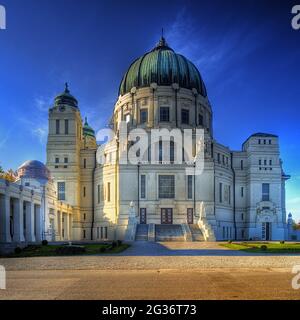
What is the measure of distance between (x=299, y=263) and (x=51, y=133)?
62512mm

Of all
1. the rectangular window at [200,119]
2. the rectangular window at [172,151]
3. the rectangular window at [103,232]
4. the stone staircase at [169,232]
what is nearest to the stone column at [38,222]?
the stone staircase at [169,232]

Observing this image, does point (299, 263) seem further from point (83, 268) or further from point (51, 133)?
point (51, 133)

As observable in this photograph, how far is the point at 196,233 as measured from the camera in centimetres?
5722

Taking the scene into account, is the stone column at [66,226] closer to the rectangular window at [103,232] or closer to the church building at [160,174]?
the church building at [160,174]

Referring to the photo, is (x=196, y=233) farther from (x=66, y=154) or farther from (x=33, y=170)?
(x=66, y=154)

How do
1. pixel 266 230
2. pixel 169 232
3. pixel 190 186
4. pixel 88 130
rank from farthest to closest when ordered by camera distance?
1. pixel 88 130
2. pixel 266 230
3. pixel 190 186
4. pixel 169 232

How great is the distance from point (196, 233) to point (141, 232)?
877 centimetres

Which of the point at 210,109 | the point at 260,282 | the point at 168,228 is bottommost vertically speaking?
the point at 168,228

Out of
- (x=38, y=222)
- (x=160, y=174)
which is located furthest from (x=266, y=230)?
(x=38, y=222)

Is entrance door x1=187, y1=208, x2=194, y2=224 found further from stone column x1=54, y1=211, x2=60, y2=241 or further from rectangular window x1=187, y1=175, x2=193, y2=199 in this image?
stone column x1=54, y1=211, x2=60, y2=241

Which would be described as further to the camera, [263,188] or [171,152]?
[263,188]

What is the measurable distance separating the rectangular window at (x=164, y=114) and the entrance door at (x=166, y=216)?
787 inches

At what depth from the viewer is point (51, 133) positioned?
77125 millimetres
